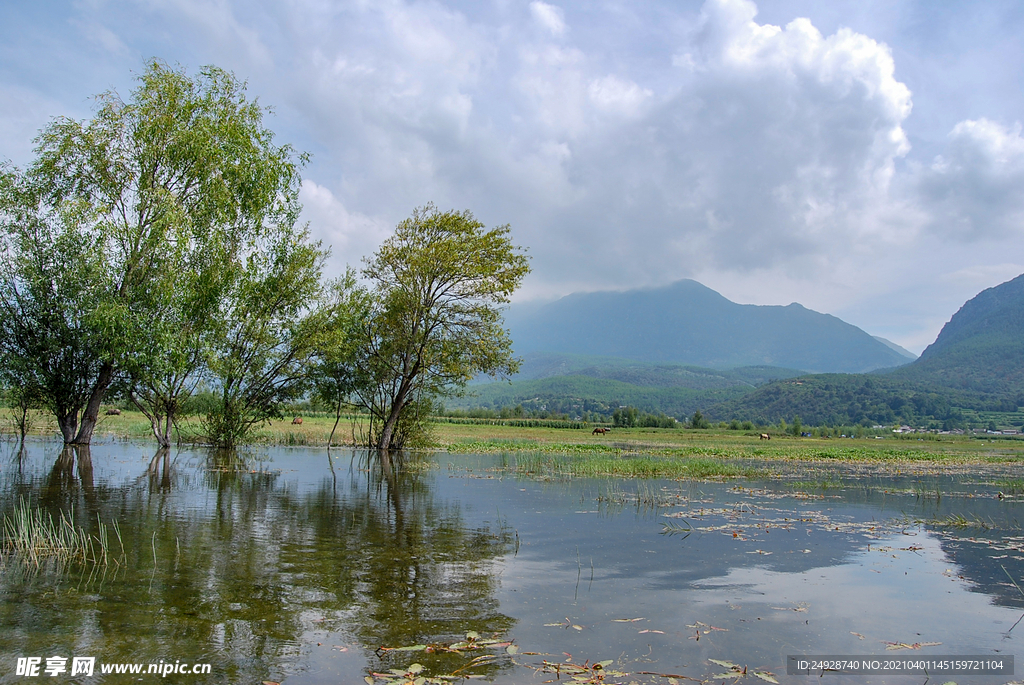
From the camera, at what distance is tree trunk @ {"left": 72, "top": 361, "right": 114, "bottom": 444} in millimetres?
27375

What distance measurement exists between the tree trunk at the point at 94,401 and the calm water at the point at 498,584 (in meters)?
8.70

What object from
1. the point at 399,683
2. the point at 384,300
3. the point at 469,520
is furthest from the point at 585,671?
the point at 384,300

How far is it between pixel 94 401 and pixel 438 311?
1795cm

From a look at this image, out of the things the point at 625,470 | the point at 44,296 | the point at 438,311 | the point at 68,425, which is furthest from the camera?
the point at 438,311

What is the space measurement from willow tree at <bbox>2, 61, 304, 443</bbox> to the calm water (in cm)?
781

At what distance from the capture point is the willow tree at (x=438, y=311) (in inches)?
1463

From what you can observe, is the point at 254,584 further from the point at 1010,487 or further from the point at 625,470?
the point at 1010,487

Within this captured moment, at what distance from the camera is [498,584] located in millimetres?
9508

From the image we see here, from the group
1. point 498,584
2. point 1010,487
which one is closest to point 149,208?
point 498,584

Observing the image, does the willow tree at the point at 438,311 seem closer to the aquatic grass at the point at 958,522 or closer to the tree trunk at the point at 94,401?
the tree trunk at the point at 94,401

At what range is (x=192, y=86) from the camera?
1111 inches

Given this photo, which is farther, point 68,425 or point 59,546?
point 68,425

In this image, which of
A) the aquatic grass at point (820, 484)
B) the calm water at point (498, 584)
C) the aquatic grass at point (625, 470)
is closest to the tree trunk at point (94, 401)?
the calm water at point (498, 584)

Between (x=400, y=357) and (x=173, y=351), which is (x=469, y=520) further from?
(x=400, y=357)
